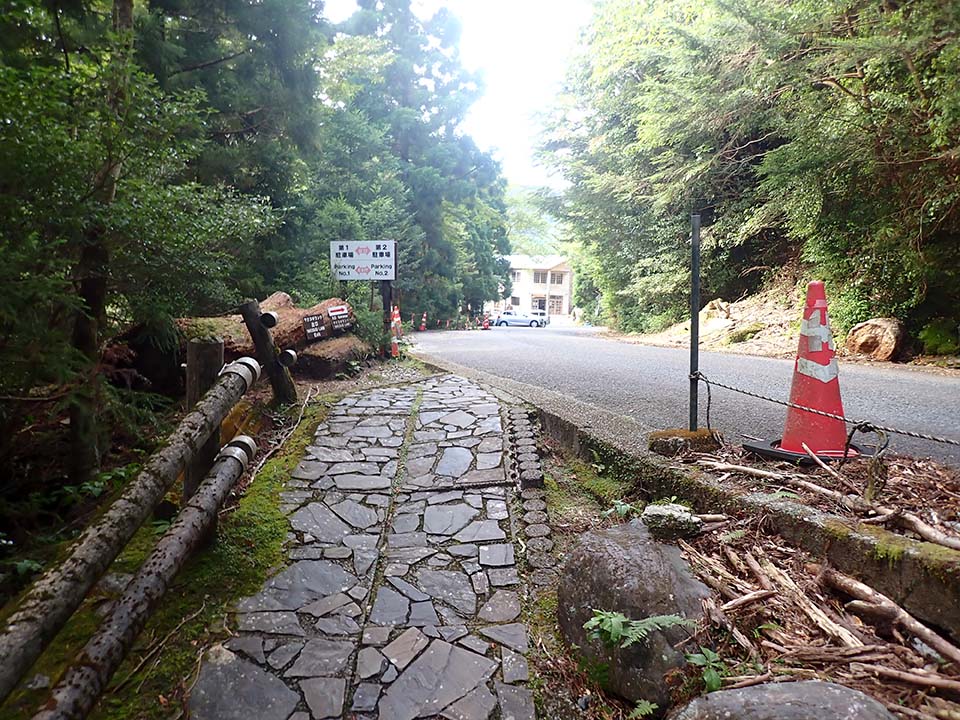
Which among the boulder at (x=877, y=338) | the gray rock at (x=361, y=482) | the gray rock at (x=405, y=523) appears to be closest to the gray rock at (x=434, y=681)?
the gray rock at (x=405, y=523)

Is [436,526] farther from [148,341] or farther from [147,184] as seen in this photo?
[148,341]

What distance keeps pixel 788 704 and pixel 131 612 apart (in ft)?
6.93

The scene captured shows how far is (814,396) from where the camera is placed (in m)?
3.06

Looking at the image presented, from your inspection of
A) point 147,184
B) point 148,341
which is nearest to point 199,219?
point 147,184

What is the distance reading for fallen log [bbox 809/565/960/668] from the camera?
5.29ft

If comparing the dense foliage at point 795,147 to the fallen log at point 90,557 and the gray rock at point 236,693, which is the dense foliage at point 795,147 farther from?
the gray rock at point 236,693

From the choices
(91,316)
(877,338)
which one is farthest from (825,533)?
(877,338)

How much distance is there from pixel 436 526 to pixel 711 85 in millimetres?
11035

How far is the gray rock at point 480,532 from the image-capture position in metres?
3.13

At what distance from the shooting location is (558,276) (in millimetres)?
58406

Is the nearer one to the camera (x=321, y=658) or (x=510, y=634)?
(x=321, y=658)

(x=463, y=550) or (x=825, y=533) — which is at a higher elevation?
(x=825, y=533)

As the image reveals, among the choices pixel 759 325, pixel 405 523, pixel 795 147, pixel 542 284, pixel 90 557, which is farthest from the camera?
pixel 542 284

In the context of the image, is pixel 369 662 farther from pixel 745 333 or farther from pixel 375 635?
pixel 745 333
